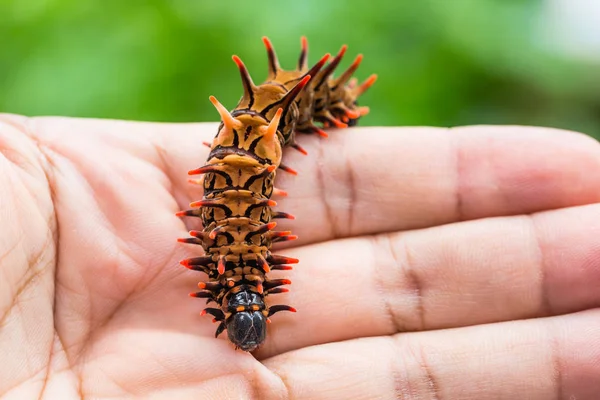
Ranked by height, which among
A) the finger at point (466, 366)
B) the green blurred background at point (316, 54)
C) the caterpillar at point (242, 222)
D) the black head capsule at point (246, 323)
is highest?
the green blurred background at point (316, 54)

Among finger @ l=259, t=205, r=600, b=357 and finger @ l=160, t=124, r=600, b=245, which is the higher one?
finger @ l=160, t=124, r=600, b=245

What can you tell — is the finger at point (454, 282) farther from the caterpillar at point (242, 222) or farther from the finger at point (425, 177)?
the caterpillar at point (242, 222)

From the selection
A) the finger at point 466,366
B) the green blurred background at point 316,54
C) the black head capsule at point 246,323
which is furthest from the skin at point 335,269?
the green blurred background at point 316,54

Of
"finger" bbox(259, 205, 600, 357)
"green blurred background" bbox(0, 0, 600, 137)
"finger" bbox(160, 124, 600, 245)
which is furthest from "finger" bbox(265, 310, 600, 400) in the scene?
"green blurred background" bbox(0, 0, 600, 137)

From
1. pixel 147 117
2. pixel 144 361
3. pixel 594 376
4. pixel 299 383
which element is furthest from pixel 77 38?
pixel 594 376

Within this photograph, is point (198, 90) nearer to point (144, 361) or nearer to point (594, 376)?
point (144, 361)

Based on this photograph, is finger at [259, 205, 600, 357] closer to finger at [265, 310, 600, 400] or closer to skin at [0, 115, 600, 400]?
skin at [0, 115, 600, 400]

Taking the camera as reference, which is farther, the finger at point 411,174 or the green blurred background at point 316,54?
the green blurred background at point 316,54
